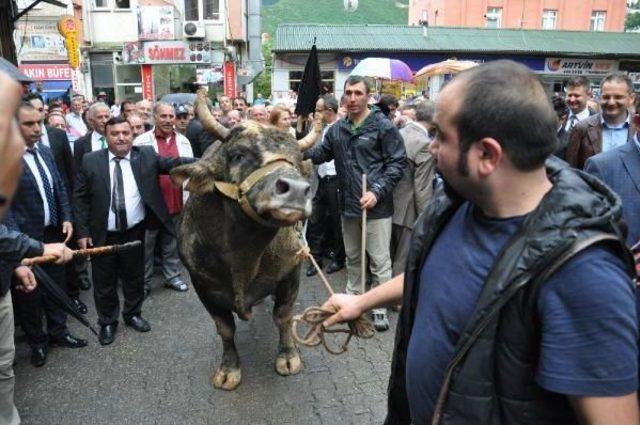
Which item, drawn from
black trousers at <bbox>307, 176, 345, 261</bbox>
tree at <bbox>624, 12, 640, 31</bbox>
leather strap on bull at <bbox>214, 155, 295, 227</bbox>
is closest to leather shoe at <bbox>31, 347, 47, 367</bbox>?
leather strap on bull at <bbox>214, 155, 295, 227</bbox>

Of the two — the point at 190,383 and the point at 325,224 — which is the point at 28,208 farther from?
the point at 325,224

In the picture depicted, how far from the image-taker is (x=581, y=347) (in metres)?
1.25

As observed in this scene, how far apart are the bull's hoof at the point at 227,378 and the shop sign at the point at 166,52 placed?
23.9m

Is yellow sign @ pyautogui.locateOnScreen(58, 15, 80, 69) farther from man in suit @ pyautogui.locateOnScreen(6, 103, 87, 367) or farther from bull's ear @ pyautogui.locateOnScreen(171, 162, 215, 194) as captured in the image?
bull's ear @ pyautogui.locateOnScreen(171, 162, 215, 194)

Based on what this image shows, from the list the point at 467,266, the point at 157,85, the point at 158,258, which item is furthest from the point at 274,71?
the point at 467,266

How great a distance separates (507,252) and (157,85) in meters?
27.3

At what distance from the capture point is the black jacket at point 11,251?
316cm

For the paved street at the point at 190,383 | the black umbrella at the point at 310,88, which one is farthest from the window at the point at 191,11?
the paved street at the point at 190,383

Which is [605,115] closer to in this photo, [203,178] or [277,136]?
[277,136]

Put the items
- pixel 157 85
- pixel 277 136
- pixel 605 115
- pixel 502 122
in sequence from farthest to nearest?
1. pixel 157 85
2. pixel 605 115
3. pixel 277 136
4. pixel 502 122

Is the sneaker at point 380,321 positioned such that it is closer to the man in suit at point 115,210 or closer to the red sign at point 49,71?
the man in suit at point 115,210

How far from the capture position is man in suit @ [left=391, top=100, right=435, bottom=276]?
5.48 meters

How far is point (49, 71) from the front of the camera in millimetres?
23656

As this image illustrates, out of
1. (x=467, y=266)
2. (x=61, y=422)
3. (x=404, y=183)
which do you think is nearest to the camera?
(x=467, y=266)
